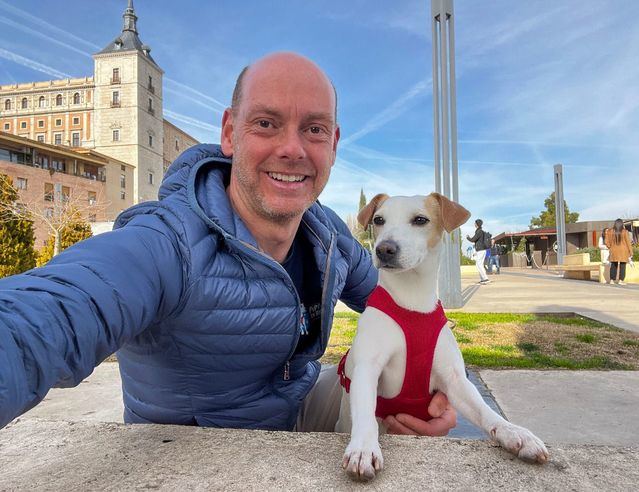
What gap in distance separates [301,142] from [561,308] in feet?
24.8

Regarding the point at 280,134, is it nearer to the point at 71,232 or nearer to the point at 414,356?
the point at 414,356

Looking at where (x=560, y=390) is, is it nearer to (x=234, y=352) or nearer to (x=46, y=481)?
(x=234, y=352)

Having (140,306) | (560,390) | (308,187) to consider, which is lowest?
(560,390)

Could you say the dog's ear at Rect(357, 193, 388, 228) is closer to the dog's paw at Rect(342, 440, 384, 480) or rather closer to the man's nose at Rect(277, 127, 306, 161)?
the man's nose at Rect(277, 127, 306, 161)

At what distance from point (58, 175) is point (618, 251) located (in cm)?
4612

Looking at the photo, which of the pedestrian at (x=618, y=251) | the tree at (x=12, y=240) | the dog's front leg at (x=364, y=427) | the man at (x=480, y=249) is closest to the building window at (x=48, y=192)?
the tree at (x=12, y=240)

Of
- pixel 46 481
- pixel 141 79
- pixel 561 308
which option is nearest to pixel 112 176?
pixel 141 79

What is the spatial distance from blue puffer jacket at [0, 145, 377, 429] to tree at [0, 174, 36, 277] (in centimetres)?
1737

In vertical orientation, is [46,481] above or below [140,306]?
below

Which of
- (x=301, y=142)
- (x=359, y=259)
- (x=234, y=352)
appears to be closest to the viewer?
(x=234, y=352)

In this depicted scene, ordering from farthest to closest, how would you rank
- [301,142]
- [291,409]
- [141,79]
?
[141,79], [291,409], [301,142]

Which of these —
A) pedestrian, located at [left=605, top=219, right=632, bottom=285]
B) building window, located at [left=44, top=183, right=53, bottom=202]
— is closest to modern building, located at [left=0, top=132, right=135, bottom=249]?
building window, located at [left=44, top=183, right=53, bottom=202]

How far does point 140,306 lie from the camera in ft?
4.11

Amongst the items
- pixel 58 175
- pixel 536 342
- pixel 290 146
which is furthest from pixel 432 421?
pixel 58 175
